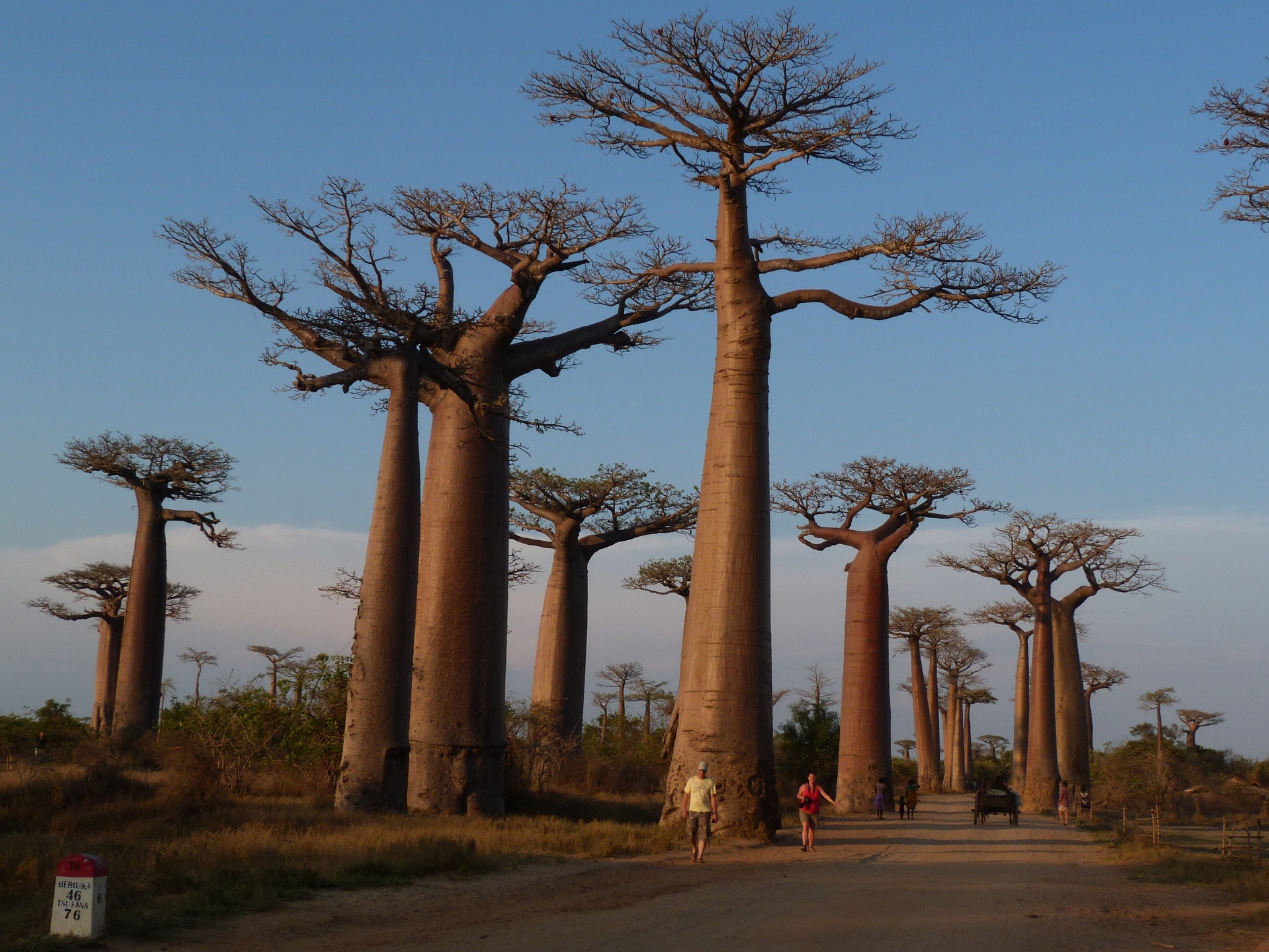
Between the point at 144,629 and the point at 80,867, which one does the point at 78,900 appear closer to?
the point at 80,867

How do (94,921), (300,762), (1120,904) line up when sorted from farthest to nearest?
(300,762)
(1120,904)
(94,921)

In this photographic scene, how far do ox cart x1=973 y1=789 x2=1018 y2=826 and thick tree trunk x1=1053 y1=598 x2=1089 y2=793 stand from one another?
781 centimetres

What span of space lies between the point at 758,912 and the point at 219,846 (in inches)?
162

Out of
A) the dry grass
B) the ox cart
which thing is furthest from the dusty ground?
the ox cart

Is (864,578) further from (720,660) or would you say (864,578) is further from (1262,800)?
(1262,800)

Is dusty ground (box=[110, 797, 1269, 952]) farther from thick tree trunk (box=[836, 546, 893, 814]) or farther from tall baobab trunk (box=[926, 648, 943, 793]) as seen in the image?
tall baobab trunk (box=[926, 648, 943, 793])

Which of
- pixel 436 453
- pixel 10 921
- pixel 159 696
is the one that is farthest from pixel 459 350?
pixel 159 696

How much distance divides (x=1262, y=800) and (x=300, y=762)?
96.7 feet

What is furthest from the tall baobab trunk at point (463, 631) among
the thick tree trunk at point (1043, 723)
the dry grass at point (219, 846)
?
the thick tree trunk at point (1043, 723)

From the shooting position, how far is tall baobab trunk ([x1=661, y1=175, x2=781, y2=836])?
1245cm

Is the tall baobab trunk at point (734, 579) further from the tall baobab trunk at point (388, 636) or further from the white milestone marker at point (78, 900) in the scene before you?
the white milestone marker at point (78, 900)

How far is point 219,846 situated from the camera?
28.4 ft

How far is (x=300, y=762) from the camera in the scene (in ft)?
50.4

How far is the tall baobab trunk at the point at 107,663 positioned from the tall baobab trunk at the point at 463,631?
20981mm
